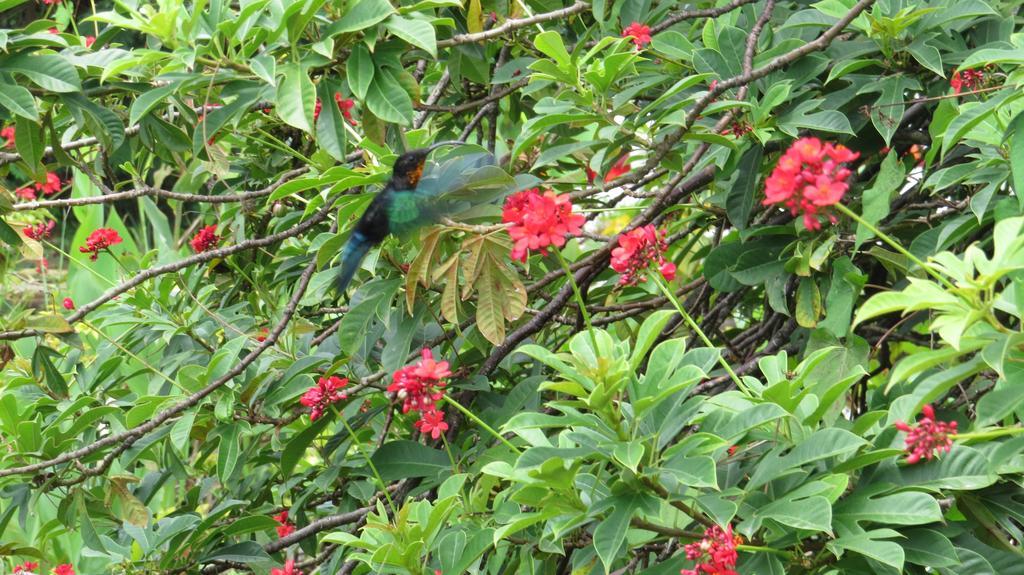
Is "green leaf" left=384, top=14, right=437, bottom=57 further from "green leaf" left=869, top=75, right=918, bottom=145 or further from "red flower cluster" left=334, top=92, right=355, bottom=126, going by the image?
"green leaf" left=869, top=75, right=918, bottom=145

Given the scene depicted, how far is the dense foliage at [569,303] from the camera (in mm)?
1660

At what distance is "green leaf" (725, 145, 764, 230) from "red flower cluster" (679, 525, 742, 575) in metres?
0.98

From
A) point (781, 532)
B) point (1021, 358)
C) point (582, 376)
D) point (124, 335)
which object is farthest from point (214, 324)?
point (1021, 358)

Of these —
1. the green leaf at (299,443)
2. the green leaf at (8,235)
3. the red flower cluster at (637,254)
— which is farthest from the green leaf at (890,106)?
the green leaf at (8,235)

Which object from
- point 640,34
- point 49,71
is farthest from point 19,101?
point 640,34

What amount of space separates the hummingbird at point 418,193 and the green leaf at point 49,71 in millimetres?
660

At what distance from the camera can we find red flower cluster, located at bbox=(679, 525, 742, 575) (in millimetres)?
1551

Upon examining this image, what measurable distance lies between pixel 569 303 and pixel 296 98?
96 cm

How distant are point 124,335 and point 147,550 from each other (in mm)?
700

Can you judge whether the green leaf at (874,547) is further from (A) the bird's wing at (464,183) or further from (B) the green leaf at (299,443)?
(B) the green leaf at (299,443)

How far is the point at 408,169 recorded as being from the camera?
2221mm

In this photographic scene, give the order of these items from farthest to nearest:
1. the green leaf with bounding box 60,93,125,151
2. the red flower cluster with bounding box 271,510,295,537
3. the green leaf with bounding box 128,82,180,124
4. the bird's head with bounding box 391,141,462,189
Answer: the red flower cluster with bounding box 271,510,295,537, the green leaf with bounding box 60,93,125,151, the bird's head with bounding box 391,141,462,189, the green leaf with bounding box 128,82,180,124

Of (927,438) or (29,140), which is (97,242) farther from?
(927,438)

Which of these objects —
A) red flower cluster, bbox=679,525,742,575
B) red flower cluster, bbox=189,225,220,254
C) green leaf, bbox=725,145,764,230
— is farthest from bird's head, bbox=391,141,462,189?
red flower cluster, bbox=189,225,220,254
